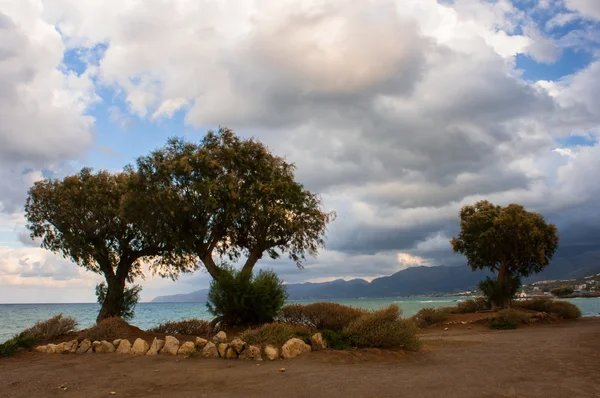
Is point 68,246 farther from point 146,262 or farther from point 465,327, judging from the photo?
point 465,327

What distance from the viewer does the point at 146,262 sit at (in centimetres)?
2627

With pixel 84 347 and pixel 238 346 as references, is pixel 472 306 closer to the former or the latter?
pixel 238 346

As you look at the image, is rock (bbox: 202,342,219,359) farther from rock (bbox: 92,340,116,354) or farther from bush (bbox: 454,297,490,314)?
bush (bbox: 454,297,490,314)

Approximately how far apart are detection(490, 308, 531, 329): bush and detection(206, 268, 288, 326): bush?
1552 cm

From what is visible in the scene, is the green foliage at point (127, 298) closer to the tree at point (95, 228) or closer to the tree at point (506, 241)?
the tree at point (95, 228)

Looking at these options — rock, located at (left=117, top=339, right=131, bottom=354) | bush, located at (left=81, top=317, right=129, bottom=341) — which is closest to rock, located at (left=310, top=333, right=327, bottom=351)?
rock, located at (left=117, top=339, right=131, bottom=354)

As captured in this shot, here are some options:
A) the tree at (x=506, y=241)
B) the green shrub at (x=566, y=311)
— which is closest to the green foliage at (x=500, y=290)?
the tree at (x=506, y=241)

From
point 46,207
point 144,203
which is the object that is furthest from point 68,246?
point 144,203

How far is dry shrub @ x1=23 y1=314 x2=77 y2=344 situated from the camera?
17.0 m

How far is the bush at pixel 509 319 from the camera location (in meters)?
25.6

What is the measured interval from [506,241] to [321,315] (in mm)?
22508

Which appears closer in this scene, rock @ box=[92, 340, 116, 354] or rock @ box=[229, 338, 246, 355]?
rock @ box=[229, 338, 246, 355]

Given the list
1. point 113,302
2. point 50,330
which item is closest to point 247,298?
point 50,330

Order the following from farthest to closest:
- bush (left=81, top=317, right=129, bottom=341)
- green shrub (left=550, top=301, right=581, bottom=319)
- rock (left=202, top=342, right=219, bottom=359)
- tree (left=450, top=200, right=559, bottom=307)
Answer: tree (left=450, top=200, right=559, bottom=307) → green shrub (left=550, top=301, right=581, bottom=319) → bush (left=81, top=317, right=129, bottom=341) → rock (left=202, top=342, right=219, bottom=359)
